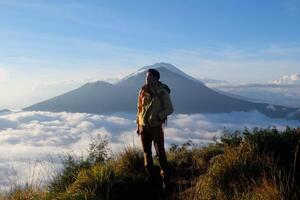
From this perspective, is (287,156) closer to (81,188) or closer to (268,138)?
(268,138)

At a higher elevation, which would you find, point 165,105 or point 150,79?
point 150,79

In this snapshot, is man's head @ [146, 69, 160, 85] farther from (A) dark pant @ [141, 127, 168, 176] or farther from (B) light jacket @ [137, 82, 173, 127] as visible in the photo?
(A) dark pant @ [141, 127, 168, 176]

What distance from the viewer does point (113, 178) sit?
10039mm

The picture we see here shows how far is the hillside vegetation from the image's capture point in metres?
8.40

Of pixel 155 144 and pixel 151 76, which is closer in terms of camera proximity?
pixel 151 76

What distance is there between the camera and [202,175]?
10547 millimetres

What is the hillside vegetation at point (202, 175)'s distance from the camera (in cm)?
840

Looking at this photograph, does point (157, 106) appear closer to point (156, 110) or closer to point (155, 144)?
point (156, 110)

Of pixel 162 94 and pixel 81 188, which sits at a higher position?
pixel 162 94

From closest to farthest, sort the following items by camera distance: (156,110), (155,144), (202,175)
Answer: (156,110) → (155,144) → (202,175)

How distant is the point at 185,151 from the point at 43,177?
451 centimetres

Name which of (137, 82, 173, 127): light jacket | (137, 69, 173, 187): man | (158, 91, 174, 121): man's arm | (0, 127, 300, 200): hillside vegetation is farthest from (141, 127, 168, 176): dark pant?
(0, 127, 300, 200): hillside vegetation

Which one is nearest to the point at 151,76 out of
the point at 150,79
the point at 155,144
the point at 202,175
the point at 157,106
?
the point at 150,79

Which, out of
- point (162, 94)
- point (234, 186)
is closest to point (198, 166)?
point (162, 94)
